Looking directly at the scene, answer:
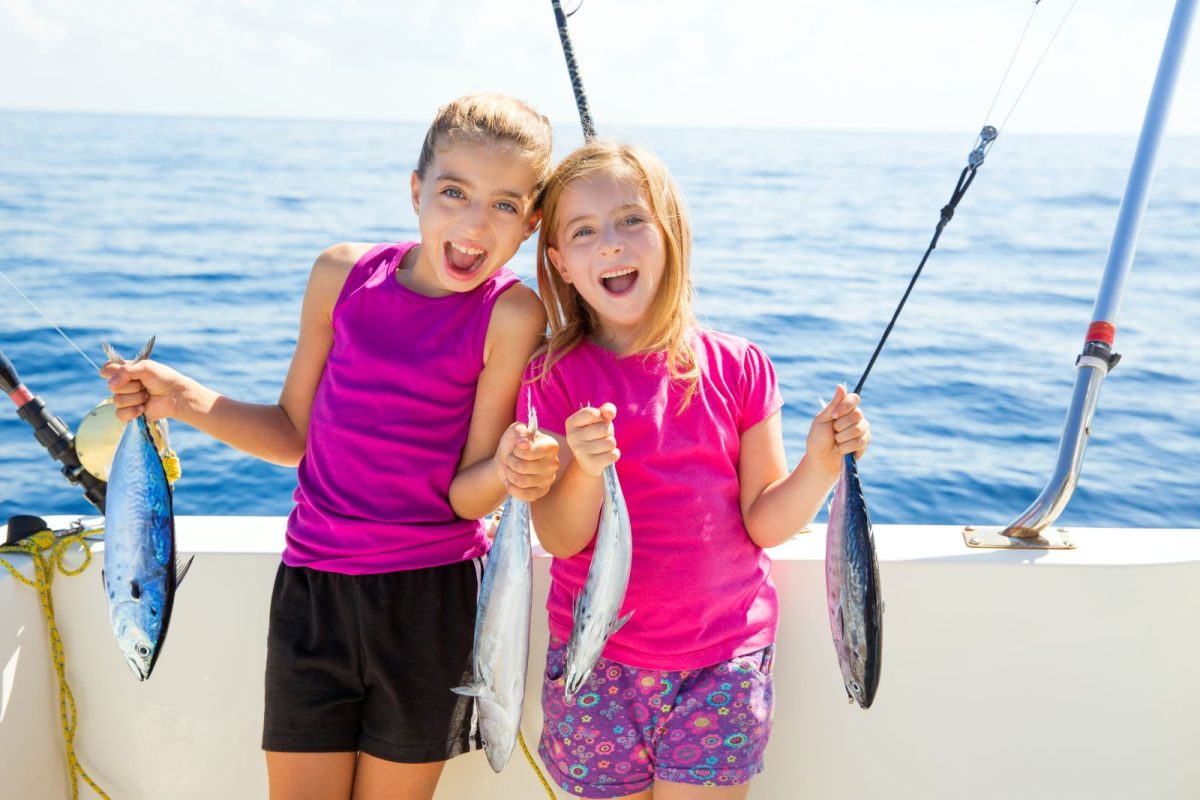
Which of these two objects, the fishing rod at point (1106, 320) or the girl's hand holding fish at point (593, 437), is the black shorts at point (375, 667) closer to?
the girl's hand holding fish at point (593, 437)

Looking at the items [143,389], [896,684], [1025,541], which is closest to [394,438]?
[143,389]

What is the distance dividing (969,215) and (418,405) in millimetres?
18077

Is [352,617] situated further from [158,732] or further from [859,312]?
[859,312]

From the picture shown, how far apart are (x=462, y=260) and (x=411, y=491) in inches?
17.3

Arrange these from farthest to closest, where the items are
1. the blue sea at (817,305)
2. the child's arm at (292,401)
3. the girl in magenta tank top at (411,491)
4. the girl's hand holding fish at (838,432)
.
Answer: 1. the blue sea at (817,305)
2. the child's arm at (292,401)
3. the girl in magenta tank top at (411,491)
4. the girl's hand holding fish at (838,432)

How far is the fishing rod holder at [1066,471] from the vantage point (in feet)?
7.06

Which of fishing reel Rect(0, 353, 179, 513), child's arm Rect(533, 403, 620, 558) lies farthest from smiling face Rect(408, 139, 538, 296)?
fishing reel Rect(0, 353, 179, 513)

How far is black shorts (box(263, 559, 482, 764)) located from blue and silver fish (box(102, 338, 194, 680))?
0.33m

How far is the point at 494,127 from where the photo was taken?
1888 millimetres

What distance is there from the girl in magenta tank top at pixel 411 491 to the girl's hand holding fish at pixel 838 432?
0.56m

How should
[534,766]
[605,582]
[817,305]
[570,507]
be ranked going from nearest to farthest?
[605,582] → [570,507] → [534,766] → [817,305]

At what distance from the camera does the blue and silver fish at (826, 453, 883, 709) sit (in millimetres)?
1552

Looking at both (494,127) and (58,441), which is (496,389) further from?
(58,441)

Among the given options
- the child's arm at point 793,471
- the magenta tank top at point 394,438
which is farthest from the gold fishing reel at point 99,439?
the child's arm at point 793,471
